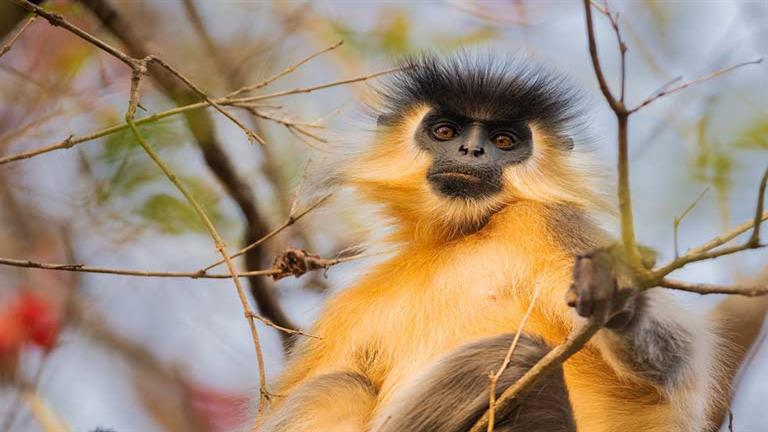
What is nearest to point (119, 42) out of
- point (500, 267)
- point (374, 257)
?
point (374, 257)

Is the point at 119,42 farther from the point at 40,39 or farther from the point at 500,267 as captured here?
the point at 500,267

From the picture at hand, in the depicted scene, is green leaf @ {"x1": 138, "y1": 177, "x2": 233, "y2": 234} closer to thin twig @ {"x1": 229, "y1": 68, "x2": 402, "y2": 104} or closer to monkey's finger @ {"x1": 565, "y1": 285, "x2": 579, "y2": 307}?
thin twig @ {"x1": 229, "y1": 68, "x2": 402, "y2": 104}

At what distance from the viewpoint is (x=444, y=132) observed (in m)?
5.09

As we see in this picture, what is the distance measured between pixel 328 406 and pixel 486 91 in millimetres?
1727

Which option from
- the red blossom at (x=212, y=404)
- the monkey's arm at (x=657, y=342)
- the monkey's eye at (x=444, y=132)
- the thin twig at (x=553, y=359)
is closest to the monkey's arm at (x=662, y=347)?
the monkey's arm at (x=657, y=342)

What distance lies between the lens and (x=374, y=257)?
5293 millimetres

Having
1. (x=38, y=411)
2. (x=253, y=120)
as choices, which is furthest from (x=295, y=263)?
(x=253, y=120)

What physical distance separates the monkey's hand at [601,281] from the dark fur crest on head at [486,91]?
2114 mm

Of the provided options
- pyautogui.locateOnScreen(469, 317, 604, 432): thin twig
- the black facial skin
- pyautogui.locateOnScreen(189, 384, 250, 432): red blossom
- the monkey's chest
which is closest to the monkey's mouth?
the black facial skin

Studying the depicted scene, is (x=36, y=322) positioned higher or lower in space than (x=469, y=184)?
higher

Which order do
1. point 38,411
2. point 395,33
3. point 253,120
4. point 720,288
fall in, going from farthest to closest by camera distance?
point 395,33, point 253,120, point 38,411, point 720,288

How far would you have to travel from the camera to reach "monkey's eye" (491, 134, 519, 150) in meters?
5.03

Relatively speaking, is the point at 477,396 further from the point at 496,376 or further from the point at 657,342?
the point at 657,342

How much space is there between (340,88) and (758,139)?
339 cm
